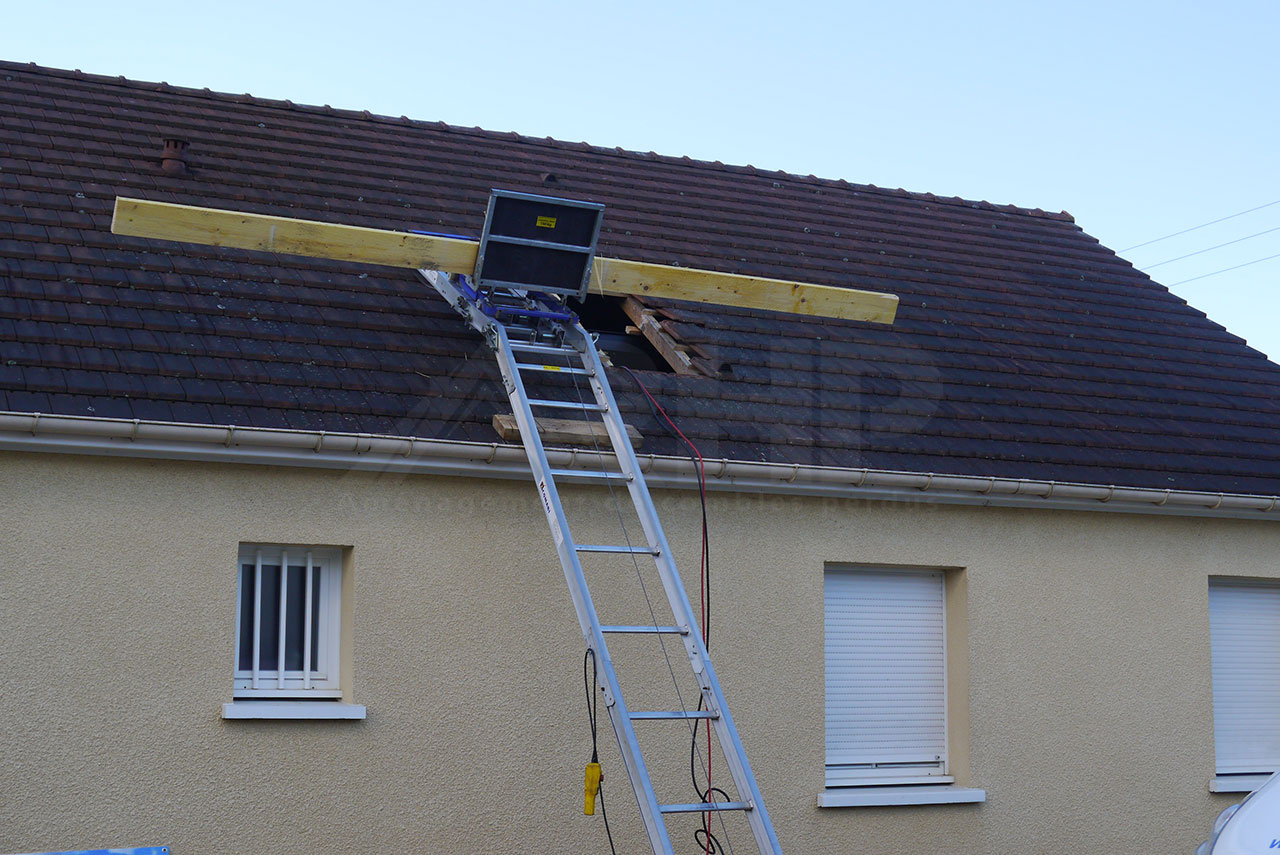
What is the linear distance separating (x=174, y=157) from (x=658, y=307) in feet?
11.9

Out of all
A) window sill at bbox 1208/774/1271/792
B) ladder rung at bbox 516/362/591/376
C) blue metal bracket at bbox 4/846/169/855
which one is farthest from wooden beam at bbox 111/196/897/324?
window sill at bbox 1208/774/1271/792

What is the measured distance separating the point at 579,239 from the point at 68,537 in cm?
316

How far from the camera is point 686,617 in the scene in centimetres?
636

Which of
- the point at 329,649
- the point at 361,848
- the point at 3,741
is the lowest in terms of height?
the point at 361,848

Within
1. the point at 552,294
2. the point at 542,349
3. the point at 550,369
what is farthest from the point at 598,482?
the point at 552,294

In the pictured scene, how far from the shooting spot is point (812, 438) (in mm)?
8516

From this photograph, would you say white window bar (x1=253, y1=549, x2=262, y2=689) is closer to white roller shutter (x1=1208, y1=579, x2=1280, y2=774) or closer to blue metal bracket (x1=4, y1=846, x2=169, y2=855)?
blue metal bracket (x1=4, y1=846, x2=169, y2=855)

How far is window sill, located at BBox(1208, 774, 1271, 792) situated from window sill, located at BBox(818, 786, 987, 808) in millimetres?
1742

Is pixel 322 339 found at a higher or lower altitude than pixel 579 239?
lower

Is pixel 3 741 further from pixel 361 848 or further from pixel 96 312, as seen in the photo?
pixel 96 312

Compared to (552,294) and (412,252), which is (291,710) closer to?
(412,252)

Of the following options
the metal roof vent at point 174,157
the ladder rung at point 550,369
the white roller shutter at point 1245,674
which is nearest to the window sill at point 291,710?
the ladder rung at point 550,369

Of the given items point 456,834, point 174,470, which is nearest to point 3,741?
point 174,470

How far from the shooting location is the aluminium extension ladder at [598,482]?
5680 mm
